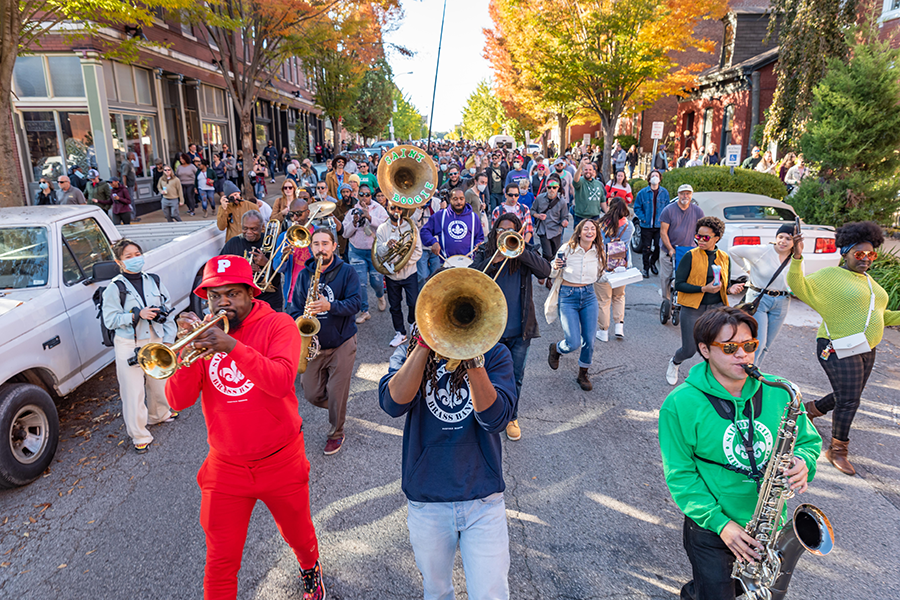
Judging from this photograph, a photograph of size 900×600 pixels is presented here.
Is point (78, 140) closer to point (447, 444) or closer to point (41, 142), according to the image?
point (41, 142)

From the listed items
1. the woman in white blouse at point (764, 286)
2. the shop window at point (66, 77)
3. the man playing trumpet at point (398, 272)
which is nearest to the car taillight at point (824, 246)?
the woman in white blouse at point (764, 286)

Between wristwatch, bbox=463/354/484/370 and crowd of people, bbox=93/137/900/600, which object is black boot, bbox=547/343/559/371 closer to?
crowd of people, bbox=93/137/900/600

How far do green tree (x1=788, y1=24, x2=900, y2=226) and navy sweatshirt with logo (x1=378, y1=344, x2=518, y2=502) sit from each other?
11.0 meters

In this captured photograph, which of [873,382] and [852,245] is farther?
[873,382]

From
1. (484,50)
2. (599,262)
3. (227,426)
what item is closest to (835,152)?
(599,262)

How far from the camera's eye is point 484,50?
1453 inches

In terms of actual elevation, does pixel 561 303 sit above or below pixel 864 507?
above

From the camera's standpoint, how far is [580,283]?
600cm

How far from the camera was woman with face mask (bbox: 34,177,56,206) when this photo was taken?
11.9m

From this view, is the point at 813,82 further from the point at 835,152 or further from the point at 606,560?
the point at 606,560

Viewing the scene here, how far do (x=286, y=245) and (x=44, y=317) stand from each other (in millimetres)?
2152

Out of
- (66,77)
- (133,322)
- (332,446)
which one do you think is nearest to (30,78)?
(66,77)

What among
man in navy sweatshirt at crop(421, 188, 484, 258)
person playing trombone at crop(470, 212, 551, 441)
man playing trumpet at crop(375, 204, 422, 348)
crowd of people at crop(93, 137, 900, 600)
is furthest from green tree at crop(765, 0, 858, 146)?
person playing trombone at crop(470, 212, 551, 441)

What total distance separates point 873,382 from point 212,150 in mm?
25501
